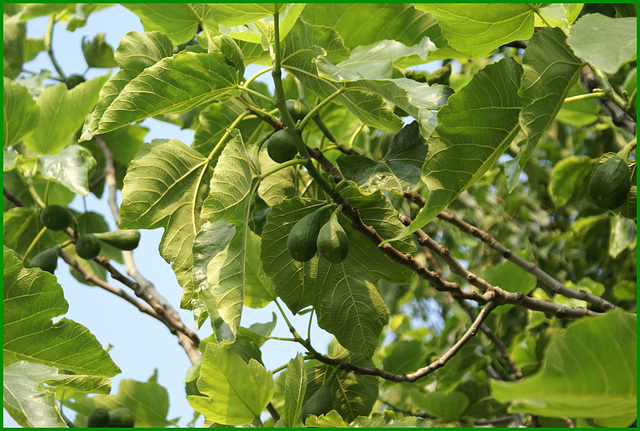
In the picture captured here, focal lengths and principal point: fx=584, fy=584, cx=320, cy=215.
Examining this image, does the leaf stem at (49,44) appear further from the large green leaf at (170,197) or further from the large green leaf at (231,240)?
the large green leaf at (231,240)

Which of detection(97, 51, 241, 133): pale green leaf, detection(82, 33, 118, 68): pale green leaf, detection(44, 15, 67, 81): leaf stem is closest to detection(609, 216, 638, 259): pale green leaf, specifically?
detection(97, 51, 241, 133): pale green leaf

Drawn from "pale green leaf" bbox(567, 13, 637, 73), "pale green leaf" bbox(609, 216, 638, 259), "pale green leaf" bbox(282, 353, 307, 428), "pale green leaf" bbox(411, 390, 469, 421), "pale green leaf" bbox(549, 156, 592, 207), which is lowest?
"pale green leaf" bbox(411, 390, 469, 421)

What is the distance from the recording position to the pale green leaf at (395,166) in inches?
46.3

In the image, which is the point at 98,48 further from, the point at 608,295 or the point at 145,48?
the point at 608,295

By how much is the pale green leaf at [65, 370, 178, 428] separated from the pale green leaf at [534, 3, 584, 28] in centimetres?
149

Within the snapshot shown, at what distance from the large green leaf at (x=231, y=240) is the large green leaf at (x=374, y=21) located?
16.8 inches

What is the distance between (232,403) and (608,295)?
2979 mm

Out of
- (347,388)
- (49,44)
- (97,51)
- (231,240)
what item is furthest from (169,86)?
(49,44)

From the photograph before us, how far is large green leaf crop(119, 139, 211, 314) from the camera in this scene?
1262 millimetres

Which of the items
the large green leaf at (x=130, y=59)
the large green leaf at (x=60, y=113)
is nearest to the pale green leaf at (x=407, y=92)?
the large green leaf at (x=130, y=59)

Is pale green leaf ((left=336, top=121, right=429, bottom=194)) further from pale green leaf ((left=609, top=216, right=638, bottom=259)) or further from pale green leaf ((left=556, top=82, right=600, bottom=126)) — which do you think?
pale green leaf ((left=609, top=216, right=638, bottom=259))

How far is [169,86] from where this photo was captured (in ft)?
3.59

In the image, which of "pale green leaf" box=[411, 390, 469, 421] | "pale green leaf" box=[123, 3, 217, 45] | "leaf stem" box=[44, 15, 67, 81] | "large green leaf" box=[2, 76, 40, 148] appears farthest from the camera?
"leaf stem" box=[44, 15, 67, 81]

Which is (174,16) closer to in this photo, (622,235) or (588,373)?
(588,373)
